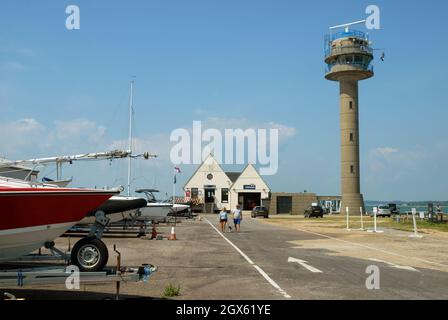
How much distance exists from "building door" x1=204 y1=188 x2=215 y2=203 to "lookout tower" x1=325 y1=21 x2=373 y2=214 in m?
20.6

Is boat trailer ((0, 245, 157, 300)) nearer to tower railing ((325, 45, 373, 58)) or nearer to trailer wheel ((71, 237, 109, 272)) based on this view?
trailer wheel ((71, 237, 109, 272))

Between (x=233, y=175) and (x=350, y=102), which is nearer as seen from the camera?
(x=350, y=102)

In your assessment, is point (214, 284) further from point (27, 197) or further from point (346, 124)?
point (346, 124)

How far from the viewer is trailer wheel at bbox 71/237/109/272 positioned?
9.81 metres

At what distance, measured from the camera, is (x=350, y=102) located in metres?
68.4

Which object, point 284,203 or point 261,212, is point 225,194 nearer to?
point 284,203

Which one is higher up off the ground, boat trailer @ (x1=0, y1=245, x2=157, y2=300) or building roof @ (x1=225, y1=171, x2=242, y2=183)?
building roof @ (x1=225, y1=171, x2=242, y2=183)

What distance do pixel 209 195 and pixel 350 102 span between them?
26246 millimetres

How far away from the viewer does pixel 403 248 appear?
20375 millimetres

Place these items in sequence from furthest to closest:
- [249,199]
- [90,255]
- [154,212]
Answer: [249,199] → [154,212] → [90,255]

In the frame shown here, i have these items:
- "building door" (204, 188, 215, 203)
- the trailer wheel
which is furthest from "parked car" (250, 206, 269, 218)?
the trailer wheel

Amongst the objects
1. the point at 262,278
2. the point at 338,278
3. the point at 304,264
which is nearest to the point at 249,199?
the point at 304,264

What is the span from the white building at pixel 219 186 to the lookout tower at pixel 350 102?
1546cm
